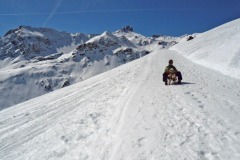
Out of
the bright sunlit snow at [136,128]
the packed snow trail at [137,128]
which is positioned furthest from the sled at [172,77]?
the packed snow trail at [137,128]

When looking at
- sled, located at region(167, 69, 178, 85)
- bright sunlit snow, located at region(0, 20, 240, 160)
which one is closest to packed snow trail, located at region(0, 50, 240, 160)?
bright sunlit snow, located at region(0, 20, 240, 160)

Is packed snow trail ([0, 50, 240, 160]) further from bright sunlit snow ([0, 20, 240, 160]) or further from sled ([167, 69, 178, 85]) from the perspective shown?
sled ([167, 69, 178, 85])

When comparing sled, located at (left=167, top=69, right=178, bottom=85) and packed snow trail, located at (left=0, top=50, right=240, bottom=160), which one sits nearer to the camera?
packed snow trail, located at (left=0, top=50, right=240, bottom=160)

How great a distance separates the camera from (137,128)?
27.2ft

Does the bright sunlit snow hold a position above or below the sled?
below

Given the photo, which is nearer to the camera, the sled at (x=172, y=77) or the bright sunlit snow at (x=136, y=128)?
the bright sunlit snow at (x=136, y=128)

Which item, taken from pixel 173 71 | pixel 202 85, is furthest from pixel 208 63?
pixel 202 85

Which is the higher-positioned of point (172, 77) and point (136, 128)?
point (172, 77)

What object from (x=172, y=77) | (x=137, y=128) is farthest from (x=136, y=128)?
(x=172, y=77)

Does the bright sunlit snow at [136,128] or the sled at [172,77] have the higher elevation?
the sled at [172,77]

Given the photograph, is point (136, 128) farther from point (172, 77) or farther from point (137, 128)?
point (172, 77)

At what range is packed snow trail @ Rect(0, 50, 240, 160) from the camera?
6.74 m

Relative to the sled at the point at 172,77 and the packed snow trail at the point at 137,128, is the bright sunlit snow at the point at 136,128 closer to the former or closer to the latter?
the packed snow trail at the point at 137,128

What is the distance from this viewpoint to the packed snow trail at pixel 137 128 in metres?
6.74
